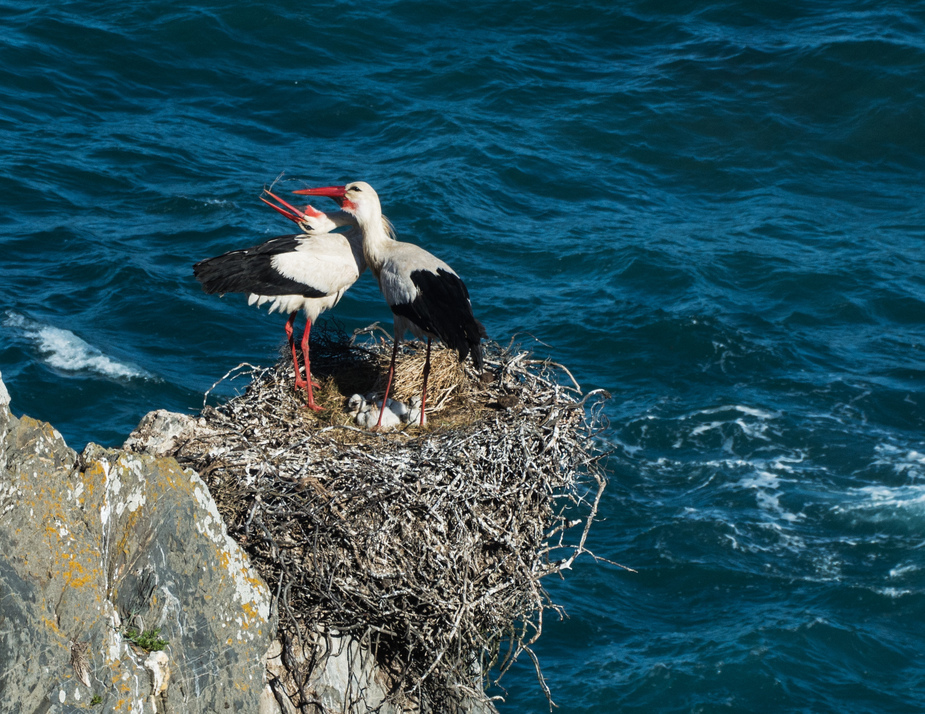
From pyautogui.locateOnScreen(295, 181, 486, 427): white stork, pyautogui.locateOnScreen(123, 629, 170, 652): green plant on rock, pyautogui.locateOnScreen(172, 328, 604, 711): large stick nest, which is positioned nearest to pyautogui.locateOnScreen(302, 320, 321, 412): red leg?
pyautogui.locateOnScreen(172, 328, 604, 711): large stick nest

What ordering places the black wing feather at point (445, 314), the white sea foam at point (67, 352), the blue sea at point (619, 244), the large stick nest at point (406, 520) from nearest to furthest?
the large stick nest at point (406, 520), the black wing feather at point (445, 314), the blue sea at point (619, 244), the white sea foam at point (67, 352)

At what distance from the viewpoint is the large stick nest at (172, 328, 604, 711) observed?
7.88m

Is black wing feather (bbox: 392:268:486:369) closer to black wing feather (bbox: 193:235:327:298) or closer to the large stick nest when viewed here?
the large stick nest

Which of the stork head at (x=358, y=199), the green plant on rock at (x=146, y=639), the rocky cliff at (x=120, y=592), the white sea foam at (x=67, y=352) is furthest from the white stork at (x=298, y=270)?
the white sea foam at (x=67, y=352)

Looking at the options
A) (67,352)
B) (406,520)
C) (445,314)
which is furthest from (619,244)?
(406,520)

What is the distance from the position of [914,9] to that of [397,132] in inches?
615

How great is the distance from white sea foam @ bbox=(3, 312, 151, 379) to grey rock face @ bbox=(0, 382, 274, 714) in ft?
40.0

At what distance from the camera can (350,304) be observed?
67.7 feet

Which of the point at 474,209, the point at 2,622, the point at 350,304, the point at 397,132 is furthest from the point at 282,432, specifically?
the point at 397,132

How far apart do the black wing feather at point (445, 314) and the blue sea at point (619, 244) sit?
3767 mm

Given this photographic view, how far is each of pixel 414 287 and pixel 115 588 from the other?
374cm

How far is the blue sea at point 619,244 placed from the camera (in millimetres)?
16891

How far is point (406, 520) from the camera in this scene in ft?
26.6

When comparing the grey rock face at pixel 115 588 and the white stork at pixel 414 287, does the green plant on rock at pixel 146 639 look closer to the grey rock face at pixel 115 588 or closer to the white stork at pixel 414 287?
the grey rock face at pixel 115 588
